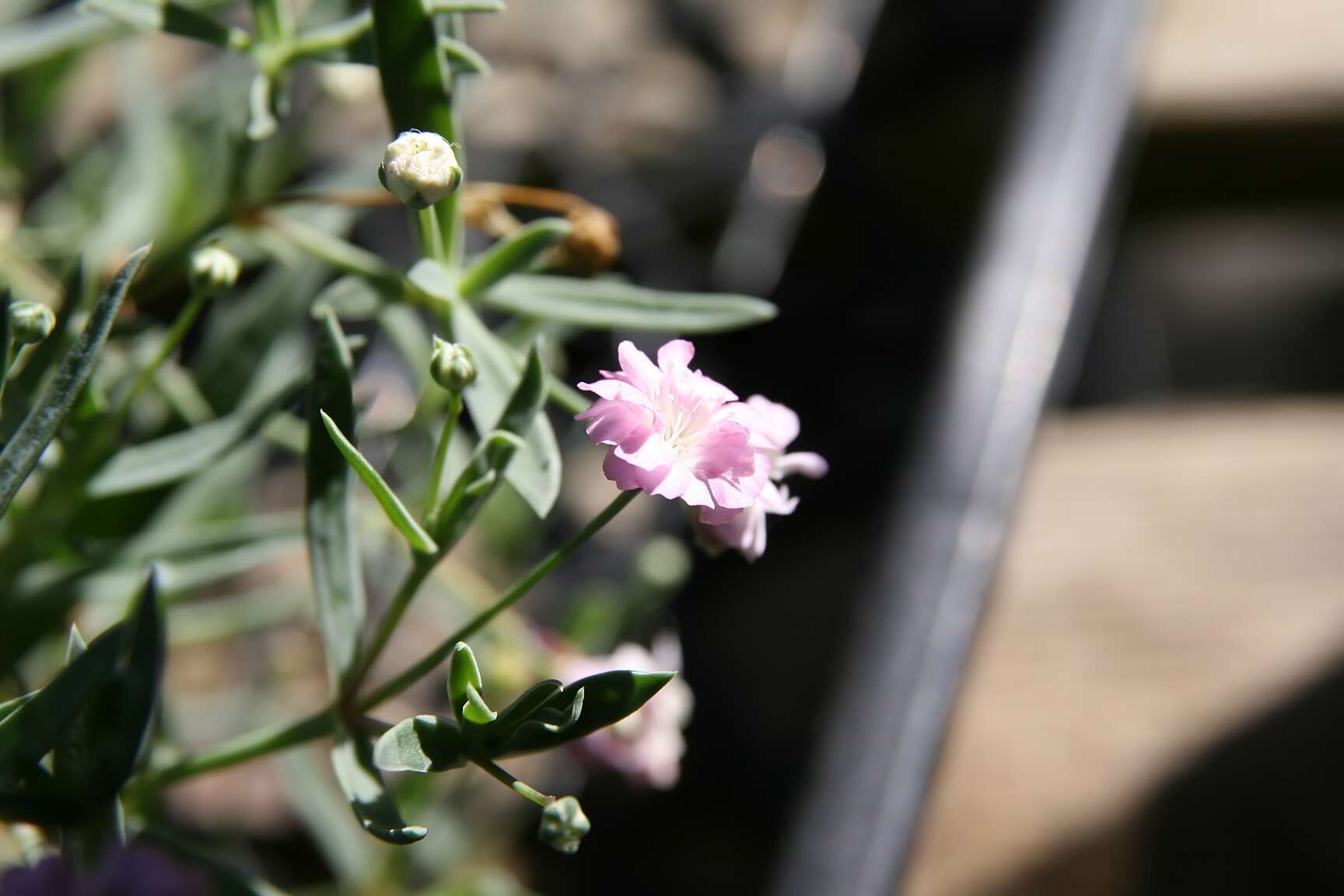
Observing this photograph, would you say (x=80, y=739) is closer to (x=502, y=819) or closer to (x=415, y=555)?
(x=415, y=555)

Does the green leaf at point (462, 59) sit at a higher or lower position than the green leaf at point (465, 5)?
lower

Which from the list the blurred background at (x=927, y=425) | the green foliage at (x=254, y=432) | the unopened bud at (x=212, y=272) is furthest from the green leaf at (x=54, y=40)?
the unopened bud at (x=212, y=272)

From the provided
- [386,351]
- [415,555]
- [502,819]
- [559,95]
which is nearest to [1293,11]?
[559,95]

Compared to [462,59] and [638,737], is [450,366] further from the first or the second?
[638,737]

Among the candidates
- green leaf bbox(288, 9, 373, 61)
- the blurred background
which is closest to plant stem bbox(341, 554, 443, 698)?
green leaf bbox(288, 9, 373, 61)

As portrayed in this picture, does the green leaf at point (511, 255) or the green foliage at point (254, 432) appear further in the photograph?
the green leaf at point (511, 255)

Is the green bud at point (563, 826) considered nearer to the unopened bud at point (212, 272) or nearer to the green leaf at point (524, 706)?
the green leaf at point (524, 706)

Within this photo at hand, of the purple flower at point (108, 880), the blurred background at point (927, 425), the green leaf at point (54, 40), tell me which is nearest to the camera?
the purple flower at point (108, 880)
